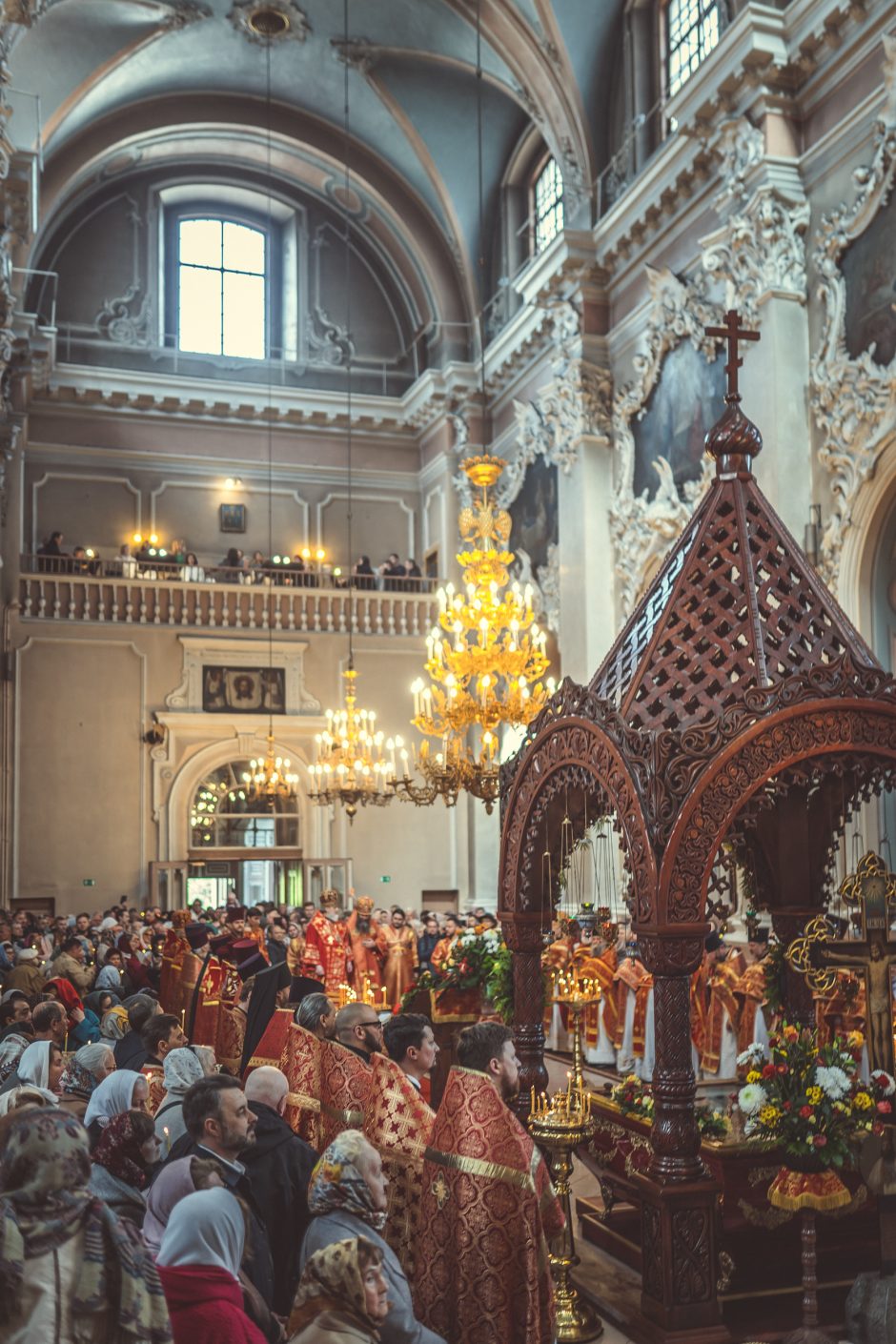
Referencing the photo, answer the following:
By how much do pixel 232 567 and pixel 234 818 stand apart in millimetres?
4362

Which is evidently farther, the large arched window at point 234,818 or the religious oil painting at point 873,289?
the large arched window at point 234,818

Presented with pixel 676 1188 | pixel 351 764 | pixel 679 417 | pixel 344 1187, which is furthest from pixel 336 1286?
pixel 679 417

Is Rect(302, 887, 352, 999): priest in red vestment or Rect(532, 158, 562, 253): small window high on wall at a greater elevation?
Rect(532, 158, 562, 253): small window high on wall

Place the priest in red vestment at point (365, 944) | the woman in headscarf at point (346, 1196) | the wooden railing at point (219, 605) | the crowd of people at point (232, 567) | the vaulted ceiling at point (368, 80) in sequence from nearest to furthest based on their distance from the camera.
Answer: the woman in headscarf at point (346, 1196) < the priest in red vestment at point (365, 944) < the vaulted ceiling at point (368, 80) < the wooden railing at point (219, 605) < the crowd of people at point (232, 567)

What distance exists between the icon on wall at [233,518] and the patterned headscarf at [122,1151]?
69.6 ft

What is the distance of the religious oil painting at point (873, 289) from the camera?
12.0 m

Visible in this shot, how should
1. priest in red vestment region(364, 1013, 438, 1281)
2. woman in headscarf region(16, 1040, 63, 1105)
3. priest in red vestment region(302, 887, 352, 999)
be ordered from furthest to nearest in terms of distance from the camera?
1. priest in red vestment region(302, 887, 352, 999)
2. woman in headscarf region(16, 1040, 63, 1105)
3. priest in red vestment region(364, 1013, 438, 1281)

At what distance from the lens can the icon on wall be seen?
24.7m

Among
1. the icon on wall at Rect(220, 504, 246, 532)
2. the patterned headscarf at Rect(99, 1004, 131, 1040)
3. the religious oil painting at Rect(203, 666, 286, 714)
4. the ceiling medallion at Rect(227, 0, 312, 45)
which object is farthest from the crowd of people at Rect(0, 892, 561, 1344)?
the ceiling medallion at Rect(227, 0, 312, 45)

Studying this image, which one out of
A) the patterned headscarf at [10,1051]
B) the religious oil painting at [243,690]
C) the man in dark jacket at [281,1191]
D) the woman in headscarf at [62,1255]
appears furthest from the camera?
the religious oil painting at [243,690]

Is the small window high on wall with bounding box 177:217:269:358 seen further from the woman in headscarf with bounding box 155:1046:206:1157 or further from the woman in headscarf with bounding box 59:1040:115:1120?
the woman in headscarf with bounding box 155:1046:206:1157

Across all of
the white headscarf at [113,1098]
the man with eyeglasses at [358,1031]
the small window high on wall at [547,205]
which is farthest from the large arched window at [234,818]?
the white headscarf at [113,1098]

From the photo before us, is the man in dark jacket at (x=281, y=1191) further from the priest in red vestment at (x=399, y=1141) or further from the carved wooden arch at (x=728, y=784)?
the carved wooden arch at (x=728, y=784)

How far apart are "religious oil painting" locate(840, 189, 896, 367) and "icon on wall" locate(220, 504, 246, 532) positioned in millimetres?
14211
